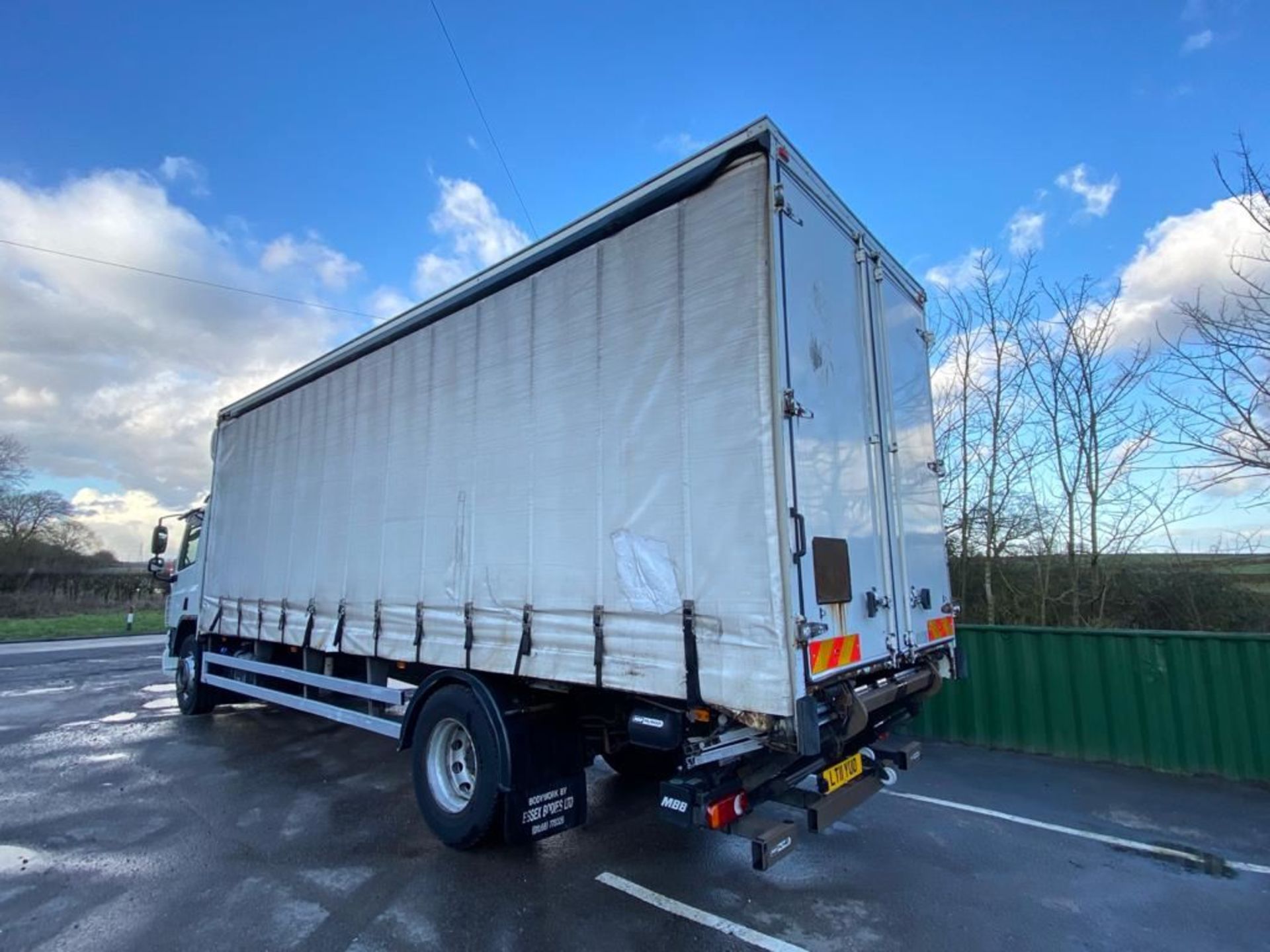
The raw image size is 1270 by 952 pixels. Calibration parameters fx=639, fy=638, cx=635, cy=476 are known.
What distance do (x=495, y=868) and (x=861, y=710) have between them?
2502 millimetres

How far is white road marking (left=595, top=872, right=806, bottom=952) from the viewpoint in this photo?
3.11m

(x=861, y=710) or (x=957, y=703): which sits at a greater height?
(x=861, y=710)

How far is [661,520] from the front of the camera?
10.9 feet

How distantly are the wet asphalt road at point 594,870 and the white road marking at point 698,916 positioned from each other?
50mm

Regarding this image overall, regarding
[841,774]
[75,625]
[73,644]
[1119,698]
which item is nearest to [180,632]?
[841,774]

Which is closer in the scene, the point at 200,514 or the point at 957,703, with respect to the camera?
the point at 957,703

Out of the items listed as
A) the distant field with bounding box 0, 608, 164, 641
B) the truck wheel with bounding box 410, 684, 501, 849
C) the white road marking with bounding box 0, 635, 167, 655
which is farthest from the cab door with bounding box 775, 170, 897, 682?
the distant field with bounding box 0, 608, 164, 641

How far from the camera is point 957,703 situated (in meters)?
7.30

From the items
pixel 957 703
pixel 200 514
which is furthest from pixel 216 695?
pixel 957 703

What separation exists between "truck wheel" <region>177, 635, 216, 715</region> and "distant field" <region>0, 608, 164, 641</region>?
15.7 meters

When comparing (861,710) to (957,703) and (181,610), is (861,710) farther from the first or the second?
(181,610)

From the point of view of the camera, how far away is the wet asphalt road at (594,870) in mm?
3260

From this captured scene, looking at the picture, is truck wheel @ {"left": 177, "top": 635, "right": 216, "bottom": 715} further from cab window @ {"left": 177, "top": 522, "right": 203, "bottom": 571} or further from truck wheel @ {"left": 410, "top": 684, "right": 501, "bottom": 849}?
truck wheel @ {"left": 410, "top": 684, "right": 501, "bottom": 849}

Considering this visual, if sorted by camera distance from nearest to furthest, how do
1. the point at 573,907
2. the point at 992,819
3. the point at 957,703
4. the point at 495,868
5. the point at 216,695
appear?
1. the point at 573,907
2. the point at 495,868
3. the point at 992,819
4. the point at 957,703
5. the point at 216,695
